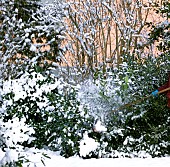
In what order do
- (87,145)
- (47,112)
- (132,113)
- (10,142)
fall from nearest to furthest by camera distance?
(10,142) < (87,145) < (47,112) < (132,113)

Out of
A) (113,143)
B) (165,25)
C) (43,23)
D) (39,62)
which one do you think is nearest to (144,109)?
(113,143)

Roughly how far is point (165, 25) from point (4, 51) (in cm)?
402

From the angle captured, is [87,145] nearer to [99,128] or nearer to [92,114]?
[99,128]

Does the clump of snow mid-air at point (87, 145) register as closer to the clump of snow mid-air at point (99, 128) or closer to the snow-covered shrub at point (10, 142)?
the clump of snow mid-air at point (99, 128)

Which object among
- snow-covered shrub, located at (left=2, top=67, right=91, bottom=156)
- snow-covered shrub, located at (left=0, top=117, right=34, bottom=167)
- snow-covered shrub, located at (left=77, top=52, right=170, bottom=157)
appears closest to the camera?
snow-covered shrub, located at (left=0, top=117, right=34, bottom=167)

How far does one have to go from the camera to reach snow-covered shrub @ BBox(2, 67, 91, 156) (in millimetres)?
5445

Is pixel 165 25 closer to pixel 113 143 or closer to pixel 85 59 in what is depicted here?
pixel 113 143

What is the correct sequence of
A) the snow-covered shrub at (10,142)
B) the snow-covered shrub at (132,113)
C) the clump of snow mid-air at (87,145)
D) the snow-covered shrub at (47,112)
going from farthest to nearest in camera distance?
1. the snow-covered shrub at (132,113)
2. the snow-covered shrub at (47,112)
3. the clump of snow mid-air at (87,145)
4. the snow-covered shrub at (10,142)

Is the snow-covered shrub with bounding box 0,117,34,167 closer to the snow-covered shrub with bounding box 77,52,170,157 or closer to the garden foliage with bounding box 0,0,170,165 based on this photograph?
the garden foliage with bounding box 0,0,170,165

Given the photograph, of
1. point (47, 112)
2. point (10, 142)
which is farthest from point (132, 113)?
point (10, 142)

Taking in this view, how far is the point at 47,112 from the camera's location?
18.5ft

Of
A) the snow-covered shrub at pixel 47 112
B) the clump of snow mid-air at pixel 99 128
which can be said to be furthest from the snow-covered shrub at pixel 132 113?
the snow-covered shrub at pixel 47 112

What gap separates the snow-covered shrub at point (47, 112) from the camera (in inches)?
214

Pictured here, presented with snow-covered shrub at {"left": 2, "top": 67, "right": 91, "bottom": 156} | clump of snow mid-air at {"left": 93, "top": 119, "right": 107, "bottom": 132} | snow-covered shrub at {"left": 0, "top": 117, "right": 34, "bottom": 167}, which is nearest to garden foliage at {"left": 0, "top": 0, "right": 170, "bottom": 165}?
snow-covered shrub at {"left": 2, "top": 67, "right": 91, "bottom": 156}
